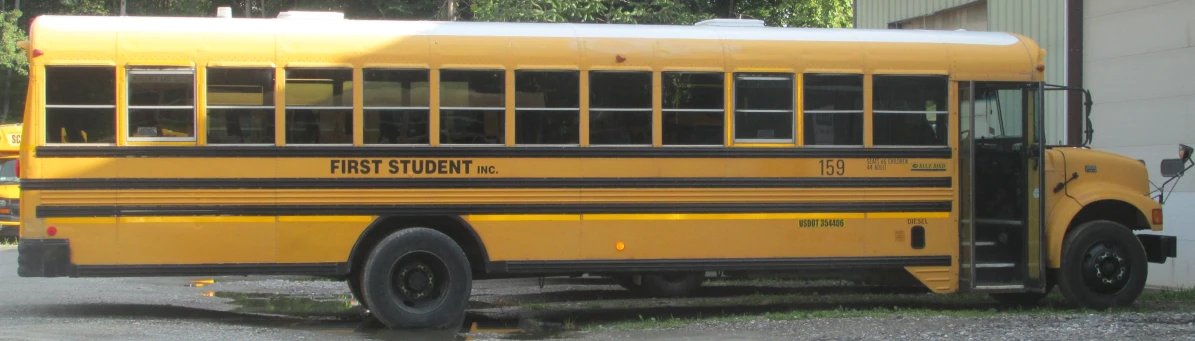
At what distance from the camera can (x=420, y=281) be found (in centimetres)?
990

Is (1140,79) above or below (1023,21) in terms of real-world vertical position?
below

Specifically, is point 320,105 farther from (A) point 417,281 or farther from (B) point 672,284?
(B) point 672,284

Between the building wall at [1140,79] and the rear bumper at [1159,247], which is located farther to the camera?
the building wall at [1140,79]

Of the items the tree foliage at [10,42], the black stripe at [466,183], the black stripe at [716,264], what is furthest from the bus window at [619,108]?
the tree foliage at [10,42]

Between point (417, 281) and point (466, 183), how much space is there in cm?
92

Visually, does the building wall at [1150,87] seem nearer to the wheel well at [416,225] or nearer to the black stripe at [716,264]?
the black stripe at [716,264]

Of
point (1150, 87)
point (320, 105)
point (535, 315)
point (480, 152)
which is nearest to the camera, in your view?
point (320, 105)

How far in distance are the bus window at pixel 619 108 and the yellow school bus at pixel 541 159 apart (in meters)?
0.02

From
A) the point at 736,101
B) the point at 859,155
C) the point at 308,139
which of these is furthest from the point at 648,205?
the point at 308,139

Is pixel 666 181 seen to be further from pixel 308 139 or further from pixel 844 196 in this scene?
pixel 308 139

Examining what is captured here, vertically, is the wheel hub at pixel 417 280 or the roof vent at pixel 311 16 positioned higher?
the roof vent at pixel 311 16

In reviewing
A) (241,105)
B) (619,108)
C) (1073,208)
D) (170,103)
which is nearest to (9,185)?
(170,103)

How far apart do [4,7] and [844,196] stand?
124 feet

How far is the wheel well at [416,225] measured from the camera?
384 inches
